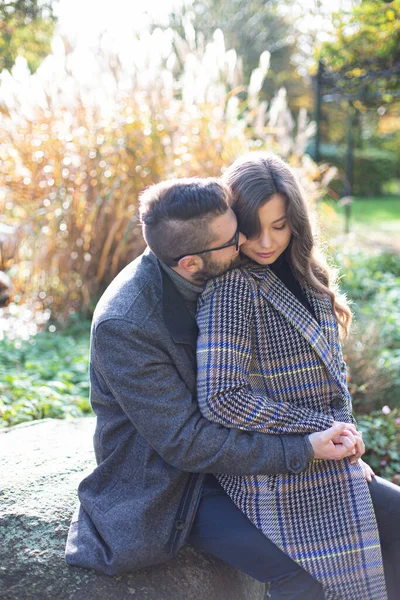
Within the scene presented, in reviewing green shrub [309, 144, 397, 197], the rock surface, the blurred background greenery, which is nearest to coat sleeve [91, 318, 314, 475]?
the rock surface

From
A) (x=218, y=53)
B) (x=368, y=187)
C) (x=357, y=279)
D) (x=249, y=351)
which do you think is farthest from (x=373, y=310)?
(x=368, y=187)

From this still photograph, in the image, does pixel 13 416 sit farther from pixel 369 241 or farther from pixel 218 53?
pixel 369 241

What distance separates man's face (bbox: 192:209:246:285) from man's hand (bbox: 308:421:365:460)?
19.9 inches

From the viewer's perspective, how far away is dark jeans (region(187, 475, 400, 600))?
176cm

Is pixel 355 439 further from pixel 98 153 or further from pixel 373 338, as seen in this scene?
pixel 98 153

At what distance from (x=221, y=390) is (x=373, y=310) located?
10.2ft

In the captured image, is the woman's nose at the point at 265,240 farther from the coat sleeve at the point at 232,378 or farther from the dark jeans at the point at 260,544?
the dark jeans at the point at 260,544

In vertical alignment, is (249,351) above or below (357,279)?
above

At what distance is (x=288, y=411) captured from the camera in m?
1.83

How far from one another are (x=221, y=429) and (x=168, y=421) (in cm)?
14

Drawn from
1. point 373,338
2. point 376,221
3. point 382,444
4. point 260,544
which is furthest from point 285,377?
point 376,221

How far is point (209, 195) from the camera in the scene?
179cm

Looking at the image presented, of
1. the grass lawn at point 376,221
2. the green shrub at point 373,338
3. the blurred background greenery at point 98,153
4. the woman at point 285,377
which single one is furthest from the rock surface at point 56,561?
the grass lawn at point 376,221

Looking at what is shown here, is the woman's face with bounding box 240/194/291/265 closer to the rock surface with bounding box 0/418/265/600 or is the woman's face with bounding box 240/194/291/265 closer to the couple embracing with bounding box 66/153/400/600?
the couple embracing with bounding box 66/153/400/600
